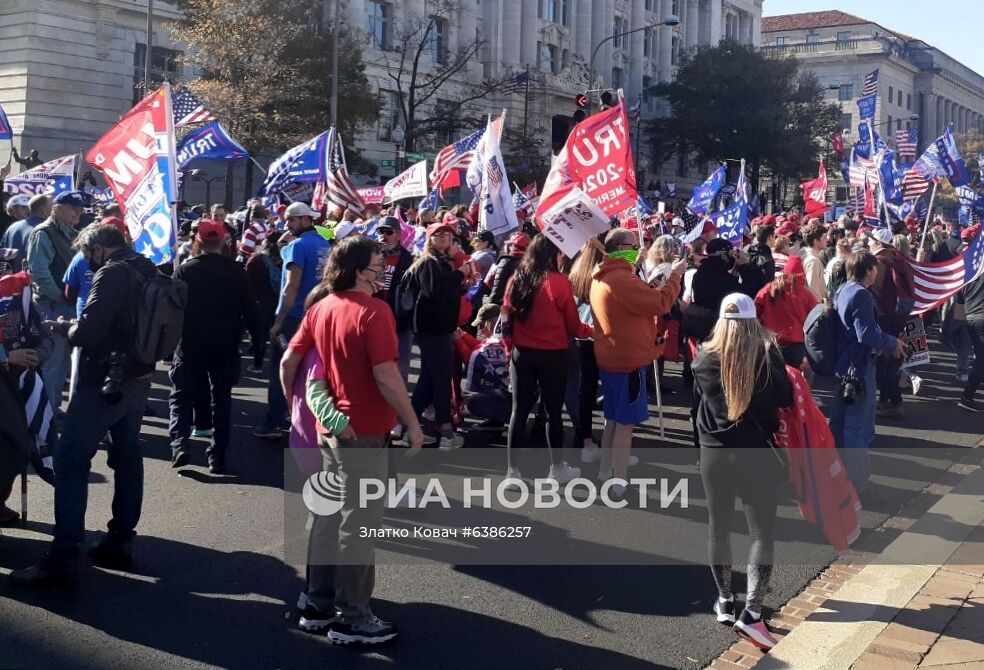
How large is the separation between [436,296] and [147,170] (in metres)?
2.30

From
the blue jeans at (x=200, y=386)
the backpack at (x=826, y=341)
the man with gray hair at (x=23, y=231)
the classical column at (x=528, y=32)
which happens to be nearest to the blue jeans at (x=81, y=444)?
the blue jeans at (x=200, y=386)

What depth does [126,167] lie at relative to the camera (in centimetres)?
722

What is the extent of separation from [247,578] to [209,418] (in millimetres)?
3004

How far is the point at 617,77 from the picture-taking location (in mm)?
71125

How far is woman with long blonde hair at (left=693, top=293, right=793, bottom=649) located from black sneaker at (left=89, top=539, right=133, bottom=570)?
309 centimetres

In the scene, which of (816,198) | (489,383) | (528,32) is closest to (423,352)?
(489,383)

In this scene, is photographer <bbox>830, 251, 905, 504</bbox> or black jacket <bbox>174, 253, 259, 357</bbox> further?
black jacket <bbox>174, 253, 259, 357</bbox>

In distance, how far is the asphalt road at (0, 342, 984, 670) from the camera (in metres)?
4.54

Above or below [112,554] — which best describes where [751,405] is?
above

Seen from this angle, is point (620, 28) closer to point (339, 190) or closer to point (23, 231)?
point (339, 190)

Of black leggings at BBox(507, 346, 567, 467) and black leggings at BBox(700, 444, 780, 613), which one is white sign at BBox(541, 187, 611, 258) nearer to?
black leggings at BBox(507, 346, 567, 467)

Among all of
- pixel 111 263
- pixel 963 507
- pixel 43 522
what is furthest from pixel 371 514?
pixel 963 507

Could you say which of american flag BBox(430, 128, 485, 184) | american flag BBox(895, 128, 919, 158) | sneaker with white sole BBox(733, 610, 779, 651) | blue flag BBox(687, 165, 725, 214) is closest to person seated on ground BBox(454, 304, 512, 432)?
sneaker with white sole BBox(733, 610, 779, 651)

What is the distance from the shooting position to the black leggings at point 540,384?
7117mm
